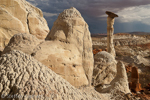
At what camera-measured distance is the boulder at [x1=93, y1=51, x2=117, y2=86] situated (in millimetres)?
6288

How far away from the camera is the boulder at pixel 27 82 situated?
188 centimetres

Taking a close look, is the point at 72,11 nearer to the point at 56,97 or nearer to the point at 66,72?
the point at 66,72

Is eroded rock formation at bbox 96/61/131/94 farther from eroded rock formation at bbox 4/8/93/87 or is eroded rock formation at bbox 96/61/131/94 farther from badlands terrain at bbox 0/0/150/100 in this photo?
eroded rock formation at bbox 4/8/93/87

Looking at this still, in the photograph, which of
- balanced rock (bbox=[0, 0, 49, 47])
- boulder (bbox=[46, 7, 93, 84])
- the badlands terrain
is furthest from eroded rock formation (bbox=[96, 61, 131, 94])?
balanced rock (bbox=[0, 0, 49, 47])

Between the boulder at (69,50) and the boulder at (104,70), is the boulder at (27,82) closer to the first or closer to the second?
the boulder at (69,50)

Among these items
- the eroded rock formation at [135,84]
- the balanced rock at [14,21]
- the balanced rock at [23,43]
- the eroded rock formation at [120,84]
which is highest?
the balanced rock at [14,21]

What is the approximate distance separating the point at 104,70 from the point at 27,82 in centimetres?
499

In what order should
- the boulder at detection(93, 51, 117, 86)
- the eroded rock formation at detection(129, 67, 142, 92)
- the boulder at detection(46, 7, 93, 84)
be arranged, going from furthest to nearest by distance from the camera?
the eroded rock formation at detection(129, 67, 142, 92) < the boulder at detection(93, 51, 117, 86) < the boulder at detection(46, 7, 93, 84)

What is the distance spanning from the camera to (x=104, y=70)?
652 cm

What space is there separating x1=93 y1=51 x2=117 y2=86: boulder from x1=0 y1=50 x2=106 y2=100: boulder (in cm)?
397

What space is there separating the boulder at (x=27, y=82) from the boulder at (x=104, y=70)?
3966 mm

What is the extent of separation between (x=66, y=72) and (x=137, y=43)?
31.6m

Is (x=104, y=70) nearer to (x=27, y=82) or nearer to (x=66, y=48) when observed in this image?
(x=66, y=48)

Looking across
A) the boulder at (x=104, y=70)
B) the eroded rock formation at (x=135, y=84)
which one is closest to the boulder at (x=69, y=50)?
the boulder at (x=104, y=70)
